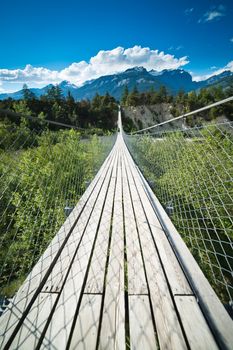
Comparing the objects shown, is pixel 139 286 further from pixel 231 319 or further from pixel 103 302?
pixel 231 319

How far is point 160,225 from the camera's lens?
150 centimetres

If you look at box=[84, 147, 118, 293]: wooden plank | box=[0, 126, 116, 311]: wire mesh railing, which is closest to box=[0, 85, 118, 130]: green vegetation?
box=[0, 126, 116, 311]: wire mesh railing

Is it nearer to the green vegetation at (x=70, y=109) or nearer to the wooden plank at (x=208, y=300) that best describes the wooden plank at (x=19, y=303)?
the wooden plank at (x=208, y=300)

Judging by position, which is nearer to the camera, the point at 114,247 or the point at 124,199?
the point at 114,247

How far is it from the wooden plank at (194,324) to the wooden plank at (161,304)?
3 centimetres

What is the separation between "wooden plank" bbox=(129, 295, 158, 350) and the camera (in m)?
0.71

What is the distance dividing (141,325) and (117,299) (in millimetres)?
155

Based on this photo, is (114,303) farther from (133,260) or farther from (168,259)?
(168,259)

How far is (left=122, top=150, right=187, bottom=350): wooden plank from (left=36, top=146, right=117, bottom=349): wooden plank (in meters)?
0.38

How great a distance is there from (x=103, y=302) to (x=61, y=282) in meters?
0.27

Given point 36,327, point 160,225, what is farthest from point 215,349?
point 160,225

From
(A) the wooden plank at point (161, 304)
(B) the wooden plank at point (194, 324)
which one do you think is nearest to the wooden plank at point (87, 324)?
(A) the wooden plank at point (161, 304)

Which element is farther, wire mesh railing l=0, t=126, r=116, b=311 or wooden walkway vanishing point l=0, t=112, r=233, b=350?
wire mesh railing l=0, t=126, r=116, b=311

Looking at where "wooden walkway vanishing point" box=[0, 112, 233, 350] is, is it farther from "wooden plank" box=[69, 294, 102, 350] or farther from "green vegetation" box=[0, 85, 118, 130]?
"green vegetation" box=[0, 85, 118, 130]
